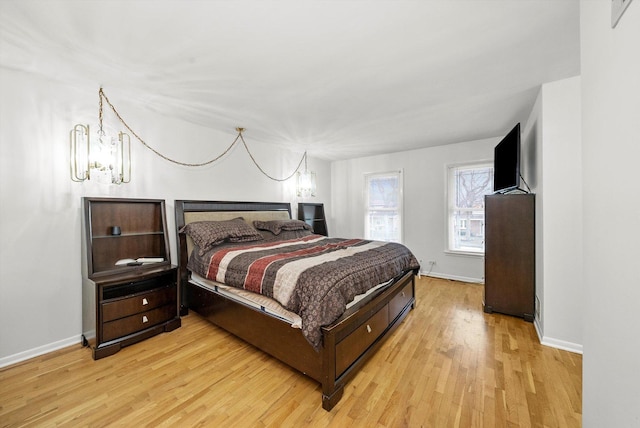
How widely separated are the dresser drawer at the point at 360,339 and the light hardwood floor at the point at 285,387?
18cm

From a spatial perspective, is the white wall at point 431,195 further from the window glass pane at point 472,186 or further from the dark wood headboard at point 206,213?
the dark wood headboard at point 206,213

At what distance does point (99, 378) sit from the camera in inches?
77.3

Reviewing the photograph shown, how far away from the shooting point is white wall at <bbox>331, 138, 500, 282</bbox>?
Answer: 4379 millimetres

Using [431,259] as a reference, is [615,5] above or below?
above

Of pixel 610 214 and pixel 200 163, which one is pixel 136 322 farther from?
pixel 610 214

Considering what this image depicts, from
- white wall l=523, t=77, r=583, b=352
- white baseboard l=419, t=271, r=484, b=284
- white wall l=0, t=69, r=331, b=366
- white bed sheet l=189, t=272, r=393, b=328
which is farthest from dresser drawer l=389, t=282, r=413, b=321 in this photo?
white wall l=0, t=69, r=331, b=366

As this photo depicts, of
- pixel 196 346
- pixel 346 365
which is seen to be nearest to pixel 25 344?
pixel 196 346

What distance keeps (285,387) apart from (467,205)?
415 centimetres

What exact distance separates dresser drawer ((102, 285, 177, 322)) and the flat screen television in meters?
3.89

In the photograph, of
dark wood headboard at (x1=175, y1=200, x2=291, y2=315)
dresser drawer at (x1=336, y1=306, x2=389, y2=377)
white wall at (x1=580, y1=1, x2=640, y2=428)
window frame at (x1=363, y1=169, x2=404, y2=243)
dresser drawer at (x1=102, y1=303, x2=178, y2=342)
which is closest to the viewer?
white wall at (x1=580, y1=1, x2=640, y2=428)

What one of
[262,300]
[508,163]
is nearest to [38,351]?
[262,300]

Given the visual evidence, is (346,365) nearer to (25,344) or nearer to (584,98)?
(584,98)

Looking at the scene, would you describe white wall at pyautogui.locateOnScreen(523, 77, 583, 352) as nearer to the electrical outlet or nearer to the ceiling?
the ceiling

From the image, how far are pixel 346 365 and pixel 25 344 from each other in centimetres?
277
